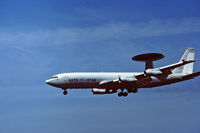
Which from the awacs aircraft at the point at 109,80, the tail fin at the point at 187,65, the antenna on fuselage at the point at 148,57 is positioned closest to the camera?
the antenna on fuselage at the point at 148,57

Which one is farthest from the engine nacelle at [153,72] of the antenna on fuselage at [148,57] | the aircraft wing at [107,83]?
the aircraft wing at [107,83]

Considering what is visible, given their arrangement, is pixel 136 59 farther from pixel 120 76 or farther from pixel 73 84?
pixel 73 84

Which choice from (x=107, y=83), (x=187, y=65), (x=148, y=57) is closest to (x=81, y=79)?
(x=107, y=83)

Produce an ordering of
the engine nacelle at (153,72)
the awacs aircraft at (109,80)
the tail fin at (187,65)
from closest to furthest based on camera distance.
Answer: the engine nacelle at (153,72) → the awacs aircraft at (109,80) → the tail fin at (187,65)

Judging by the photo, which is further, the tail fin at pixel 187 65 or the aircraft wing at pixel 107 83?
the tail fin at pixel 187 65

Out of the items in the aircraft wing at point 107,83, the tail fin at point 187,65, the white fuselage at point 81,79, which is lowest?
the aircraft wing at point 107,83

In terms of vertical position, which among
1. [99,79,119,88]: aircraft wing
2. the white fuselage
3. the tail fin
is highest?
the tail fin

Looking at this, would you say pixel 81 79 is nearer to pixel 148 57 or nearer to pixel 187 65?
pixel 148 57

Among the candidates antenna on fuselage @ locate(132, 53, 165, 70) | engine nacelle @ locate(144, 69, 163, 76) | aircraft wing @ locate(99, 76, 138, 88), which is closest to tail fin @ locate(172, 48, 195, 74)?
aircraft wing @ locate(99, 76, 138, 88)

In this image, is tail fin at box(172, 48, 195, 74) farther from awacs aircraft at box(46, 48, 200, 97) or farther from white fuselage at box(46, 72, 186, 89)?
white fuselage at box(46, 72, 186, 89)

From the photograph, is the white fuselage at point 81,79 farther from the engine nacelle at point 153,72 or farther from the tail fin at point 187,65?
the tail fin at point 187,65

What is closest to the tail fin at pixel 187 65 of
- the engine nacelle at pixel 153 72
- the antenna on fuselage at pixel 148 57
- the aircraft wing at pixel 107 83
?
the engine nacelle at pixel 153 72

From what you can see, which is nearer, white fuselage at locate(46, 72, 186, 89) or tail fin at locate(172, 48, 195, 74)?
white fuselage at locate(46, 72, 186, 89)

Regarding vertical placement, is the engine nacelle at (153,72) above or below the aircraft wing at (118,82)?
above
